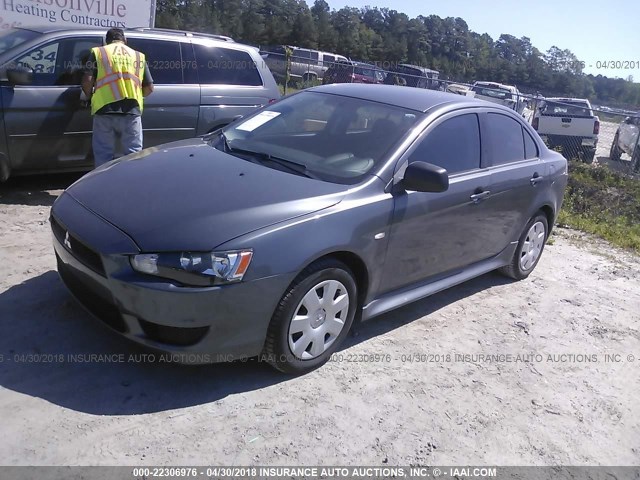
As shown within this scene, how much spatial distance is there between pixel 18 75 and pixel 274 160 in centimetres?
317

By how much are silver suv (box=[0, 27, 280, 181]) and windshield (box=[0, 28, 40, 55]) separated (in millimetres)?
13

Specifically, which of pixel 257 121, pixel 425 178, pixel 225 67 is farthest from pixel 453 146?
pixel 225 67

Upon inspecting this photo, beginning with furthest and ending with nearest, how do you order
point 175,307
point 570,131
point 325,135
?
point 570,131, point 325,135, point 175,307

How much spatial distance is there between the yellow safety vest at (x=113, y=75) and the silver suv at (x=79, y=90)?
520 mm

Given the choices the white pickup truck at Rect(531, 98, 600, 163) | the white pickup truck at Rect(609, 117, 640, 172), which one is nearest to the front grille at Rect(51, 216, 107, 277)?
the white pickup truck at Rect(609, 117, 640, 172)

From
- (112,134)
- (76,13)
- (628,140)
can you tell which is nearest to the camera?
(112,134)

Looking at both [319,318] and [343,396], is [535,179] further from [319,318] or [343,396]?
[343,396]

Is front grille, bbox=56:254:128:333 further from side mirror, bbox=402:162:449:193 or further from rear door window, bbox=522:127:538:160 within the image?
rear door window, bbox=522:127:538:160

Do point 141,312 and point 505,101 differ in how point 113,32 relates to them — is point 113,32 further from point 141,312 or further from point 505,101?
point 505,101

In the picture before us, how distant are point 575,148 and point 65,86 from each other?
1281cm

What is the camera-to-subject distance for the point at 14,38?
20.0 feet

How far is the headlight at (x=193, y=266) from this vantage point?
2994mm

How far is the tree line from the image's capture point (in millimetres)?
42719

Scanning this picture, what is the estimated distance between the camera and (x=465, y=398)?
3682mm
